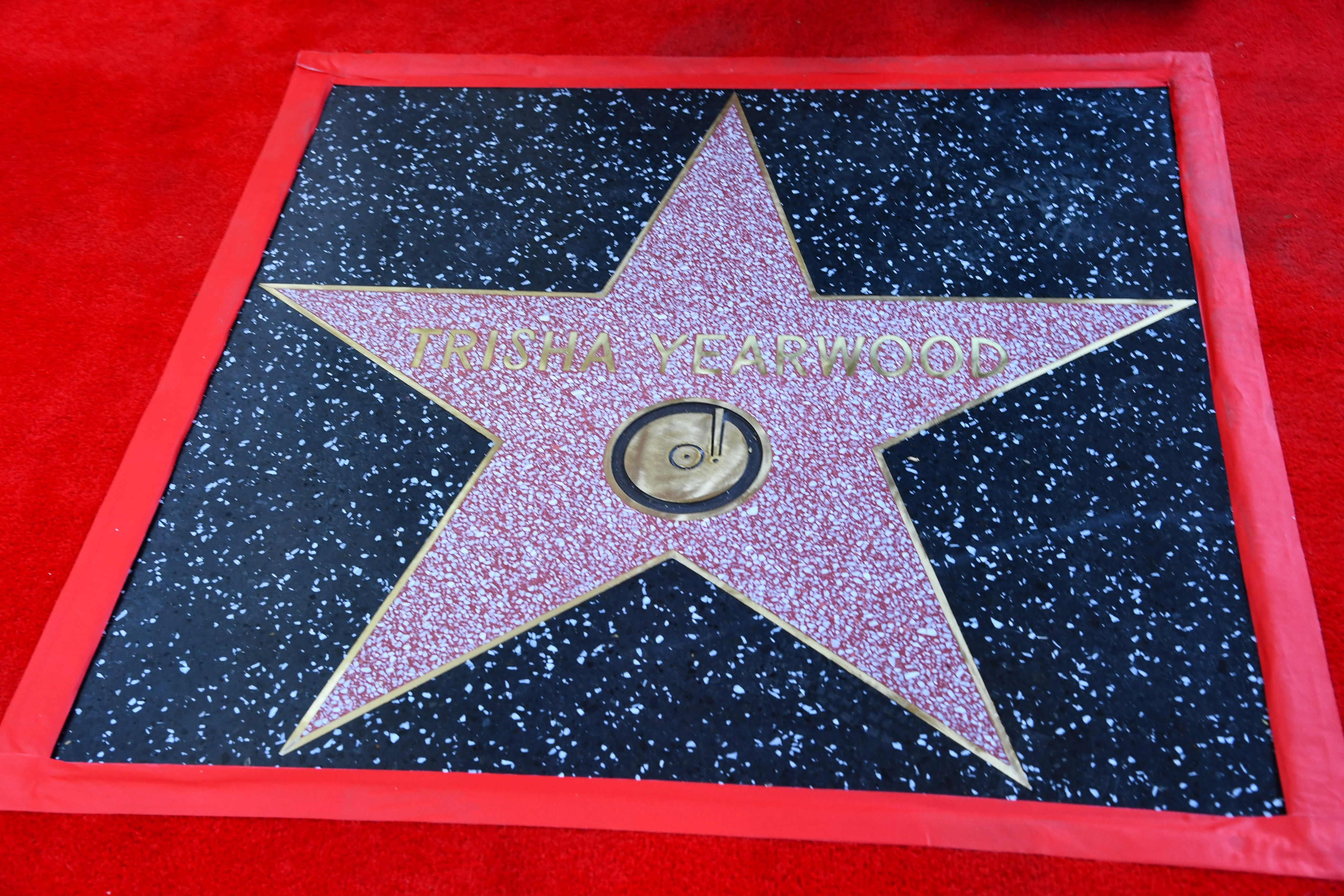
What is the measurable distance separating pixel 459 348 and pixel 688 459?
0.38 metres

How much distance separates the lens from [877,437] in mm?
1249

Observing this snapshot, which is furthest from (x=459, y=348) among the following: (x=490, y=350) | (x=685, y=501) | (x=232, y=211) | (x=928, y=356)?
(x=928, y=356)

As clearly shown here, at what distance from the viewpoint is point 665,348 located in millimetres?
1347

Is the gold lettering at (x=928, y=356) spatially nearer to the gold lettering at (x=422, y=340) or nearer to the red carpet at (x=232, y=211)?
the red carpet at (x=232, y=211)

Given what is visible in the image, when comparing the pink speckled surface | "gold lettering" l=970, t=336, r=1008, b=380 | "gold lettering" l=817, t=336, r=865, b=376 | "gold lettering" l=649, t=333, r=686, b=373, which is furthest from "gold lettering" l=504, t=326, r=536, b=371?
"gold lettering" l=970, t=336, r=1008, b=380

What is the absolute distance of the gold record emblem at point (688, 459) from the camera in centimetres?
121

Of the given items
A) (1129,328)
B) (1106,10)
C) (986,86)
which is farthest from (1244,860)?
(1106,10)

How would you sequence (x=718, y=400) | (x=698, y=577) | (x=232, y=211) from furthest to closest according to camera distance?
(x=232, y=211) < (x=718, y=400) < (x=698, y=577)

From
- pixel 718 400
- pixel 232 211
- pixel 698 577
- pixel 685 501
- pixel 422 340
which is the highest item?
pixel 232 211

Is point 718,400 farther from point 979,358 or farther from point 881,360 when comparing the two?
point 979,358

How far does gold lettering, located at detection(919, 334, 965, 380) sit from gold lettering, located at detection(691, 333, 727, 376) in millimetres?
280

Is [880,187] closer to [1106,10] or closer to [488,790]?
[1106,10]

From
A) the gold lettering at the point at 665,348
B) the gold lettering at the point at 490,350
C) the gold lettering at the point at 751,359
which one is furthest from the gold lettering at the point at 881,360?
the gold lettering at the point at 490,350

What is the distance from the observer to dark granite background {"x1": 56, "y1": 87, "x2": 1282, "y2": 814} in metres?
1.05
